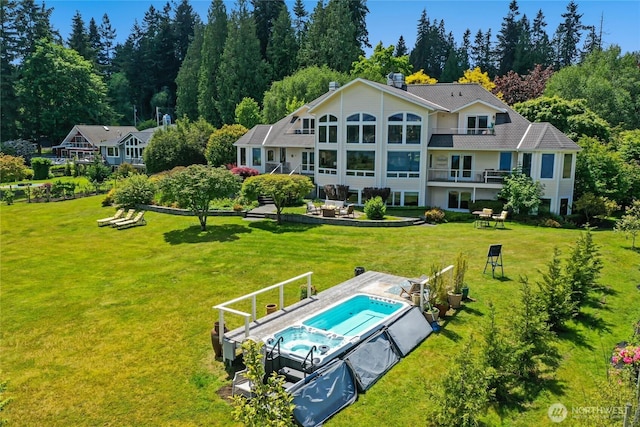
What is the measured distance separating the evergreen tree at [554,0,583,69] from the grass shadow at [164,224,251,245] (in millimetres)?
78024

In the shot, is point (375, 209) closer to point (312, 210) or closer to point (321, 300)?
point (312, 210)

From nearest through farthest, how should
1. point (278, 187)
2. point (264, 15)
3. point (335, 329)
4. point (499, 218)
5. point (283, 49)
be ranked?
1. point (335, 329)
2. point (499, 218)
3. point (278, 187)
4. point (283, 49)
5. point (264, 15)

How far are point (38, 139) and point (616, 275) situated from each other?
81.4 meters

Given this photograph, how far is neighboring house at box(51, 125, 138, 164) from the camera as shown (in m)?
66.2

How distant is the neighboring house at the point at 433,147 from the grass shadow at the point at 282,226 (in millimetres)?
7345

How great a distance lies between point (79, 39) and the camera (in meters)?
89.6

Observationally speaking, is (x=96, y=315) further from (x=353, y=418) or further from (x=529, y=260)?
(x=529, y=260)

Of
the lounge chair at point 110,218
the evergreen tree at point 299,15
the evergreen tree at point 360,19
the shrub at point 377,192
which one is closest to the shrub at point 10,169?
the lounge chair at point 110,218

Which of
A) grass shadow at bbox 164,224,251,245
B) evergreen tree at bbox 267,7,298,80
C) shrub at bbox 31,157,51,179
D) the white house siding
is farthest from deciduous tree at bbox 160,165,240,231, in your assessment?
evergreen tree at bbox 267,7,298,80

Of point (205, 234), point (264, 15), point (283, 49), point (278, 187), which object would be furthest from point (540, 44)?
point (205, 234)

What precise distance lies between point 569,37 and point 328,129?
2766 inches

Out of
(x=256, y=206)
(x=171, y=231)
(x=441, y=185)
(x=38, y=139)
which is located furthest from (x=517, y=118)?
(x=38, y=139)

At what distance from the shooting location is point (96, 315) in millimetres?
14648

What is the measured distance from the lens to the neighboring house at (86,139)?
66188 millimetres
